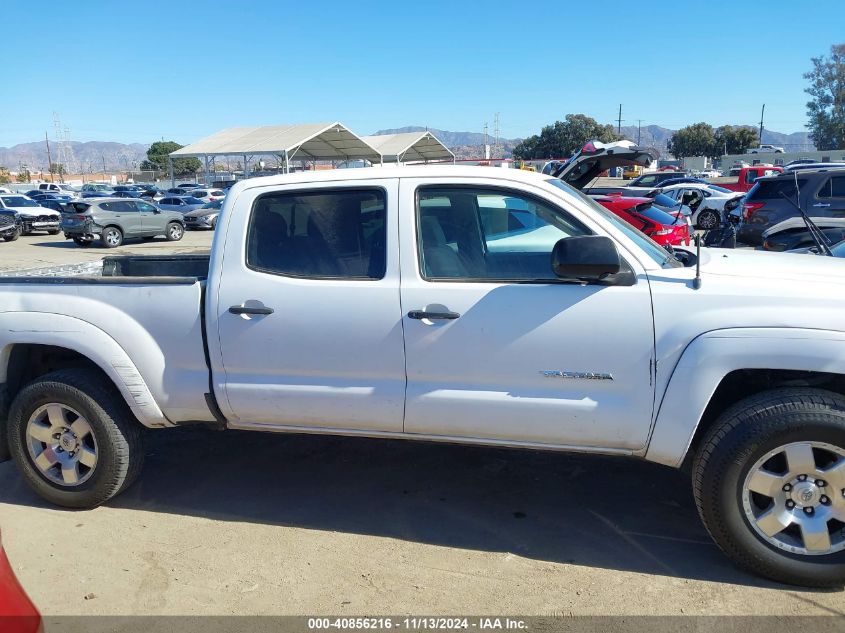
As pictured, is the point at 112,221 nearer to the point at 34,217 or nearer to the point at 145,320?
the point at 34,217

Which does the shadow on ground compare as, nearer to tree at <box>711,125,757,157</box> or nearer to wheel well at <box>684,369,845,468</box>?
wheel well at <box>684,369,845,468</box>

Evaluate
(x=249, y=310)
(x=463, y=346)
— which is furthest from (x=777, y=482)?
(x=249, y=310)

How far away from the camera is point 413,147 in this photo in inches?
1991

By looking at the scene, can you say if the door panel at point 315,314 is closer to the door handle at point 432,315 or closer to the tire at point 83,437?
the door handle at point 432,315

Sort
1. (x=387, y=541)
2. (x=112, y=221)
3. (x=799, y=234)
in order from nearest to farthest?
(x=387, y=541) → (x=799, y=234) → (x=112, y=221)

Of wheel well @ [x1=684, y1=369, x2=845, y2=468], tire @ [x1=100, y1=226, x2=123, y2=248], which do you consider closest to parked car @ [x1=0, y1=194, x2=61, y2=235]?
tire @ [x1=100, y1=226, x2=123, y2=248]

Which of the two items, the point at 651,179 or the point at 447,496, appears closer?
the point at 447,496

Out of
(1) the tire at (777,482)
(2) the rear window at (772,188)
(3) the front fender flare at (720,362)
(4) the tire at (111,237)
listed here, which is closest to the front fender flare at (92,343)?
(3) the front fender flare at (720,362)

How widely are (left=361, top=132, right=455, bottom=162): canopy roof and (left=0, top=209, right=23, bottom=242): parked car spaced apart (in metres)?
26.6

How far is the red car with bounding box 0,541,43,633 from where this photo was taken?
1.95 meters

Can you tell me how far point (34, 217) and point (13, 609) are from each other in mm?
29706

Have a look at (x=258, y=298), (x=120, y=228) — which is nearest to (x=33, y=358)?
(x=258, y=298)

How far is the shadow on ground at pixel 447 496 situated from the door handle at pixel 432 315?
1.20 metres

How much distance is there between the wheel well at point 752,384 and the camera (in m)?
3.16
